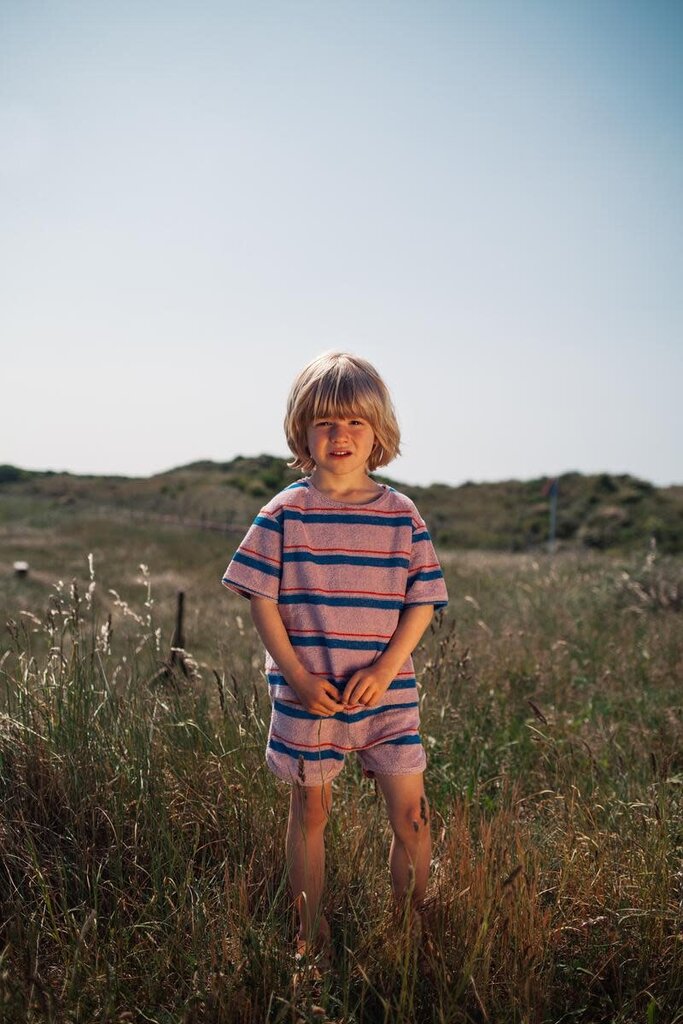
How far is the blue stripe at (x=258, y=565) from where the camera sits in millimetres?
2270

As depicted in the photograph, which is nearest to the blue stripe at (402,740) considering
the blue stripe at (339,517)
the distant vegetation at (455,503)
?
the blue stripe at (339,517)

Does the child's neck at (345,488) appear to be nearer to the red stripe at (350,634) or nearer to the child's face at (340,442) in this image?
the child's face at (340,442)

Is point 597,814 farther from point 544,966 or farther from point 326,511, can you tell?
point 326,511

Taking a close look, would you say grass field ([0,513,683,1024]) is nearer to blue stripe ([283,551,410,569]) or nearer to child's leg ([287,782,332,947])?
child's leg ([287,782,332,947])

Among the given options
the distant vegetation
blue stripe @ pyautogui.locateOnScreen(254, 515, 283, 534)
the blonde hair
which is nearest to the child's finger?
blue stripe @ pyautogui.locateOnScreen(254, 515, 283, 534)

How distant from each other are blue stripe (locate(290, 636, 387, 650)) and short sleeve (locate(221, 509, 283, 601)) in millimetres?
138

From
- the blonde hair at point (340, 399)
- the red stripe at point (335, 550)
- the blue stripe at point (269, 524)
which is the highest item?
the blonde hair at point (340, 399)

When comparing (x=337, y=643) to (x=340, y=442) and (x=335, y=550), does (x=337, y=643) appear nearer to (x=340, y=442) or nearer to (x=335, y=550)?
(x=335, y=550)

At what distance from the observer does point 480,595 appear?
9.55 m

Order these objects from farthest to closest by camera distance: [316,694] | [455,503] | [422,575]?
1. [455,503]
2. [422,575]
3. [316,694]

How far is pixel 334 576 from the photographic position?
228cm

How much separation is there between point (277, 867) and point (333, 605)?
902 mm

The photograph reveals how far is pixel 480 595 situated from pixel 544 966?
744cm

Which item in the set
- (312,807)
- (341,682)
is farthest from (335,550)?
(312,807)
